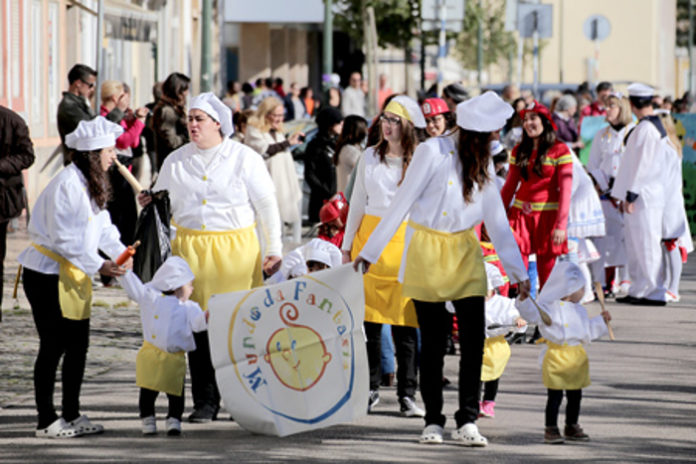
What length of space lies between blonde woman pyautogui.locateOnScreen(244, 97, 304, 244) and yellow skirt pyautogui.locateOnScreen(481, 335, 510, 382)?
6.37 metres

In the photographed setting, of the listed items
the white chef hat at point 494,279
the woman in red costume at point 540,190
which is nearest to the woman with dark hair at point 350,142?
the woman in red costume at point 540,190

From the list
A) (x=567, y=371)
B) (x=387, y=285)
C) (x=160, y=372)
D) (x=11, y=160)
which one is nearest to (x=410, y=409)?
(x=387, y=285)

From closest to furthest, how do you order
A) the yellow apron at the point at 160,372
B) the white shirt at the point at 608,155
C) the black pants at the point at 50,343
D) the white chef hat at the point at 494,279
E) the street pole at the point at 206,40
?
the black pants at the point at 50,343 < the yellow apron at the point at 160,372 < the white chef hat at the point at 494,279 < the white shirt at the point at 608,155 < the street pole at the point at 206,40

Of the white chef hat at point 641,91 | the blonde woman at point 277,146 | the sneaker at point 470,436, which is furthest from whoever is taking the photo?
the blonde woman at point 277,146

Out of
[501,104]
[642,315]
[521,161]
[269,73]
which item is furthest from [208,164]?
[269,73]

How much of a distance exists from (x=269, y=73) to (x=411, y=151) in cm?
4390

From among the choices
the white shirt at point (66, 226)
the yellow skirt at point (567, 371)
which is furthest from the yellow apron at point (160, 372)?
the yellow skirt at point (567, 371)

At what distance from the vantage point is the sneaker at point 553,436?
27.1ft

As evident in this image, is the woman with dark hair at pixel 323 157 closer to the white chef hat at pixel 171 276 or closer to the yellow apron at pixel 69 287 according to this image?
the white chef hat at pixel 171 276

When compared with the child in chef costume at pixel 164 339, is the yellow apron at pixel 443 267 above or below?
above

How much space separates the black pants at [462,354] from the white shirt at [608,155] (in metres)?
7.99

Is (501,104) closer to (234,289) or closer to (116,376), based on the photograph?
(234,289)

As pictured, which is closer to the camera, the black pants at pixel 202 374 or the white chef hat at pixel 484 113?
the white chef hat at pixel 484 113

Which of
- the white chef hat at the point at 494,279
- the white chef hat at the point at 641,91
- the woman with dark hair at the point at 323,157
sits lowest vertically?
the white chef hat at the point at 494,279
